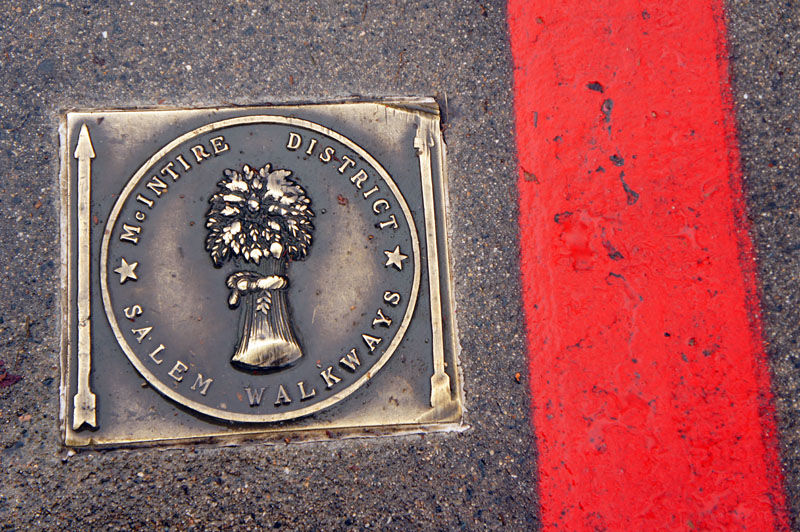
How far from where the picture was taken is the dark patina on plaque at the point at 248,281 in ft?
5.41

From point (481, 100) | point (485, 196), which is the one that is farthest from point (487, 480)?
point (481, 100)

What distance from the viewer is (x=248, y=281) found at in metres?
1.66

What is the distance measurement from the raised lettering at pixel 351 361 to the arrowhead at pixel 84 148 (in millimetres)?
1052

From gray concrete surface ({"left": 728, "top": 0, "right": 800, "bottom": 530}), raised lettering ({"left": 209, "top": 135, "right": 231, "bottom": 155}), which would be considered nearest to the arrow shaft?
raised lettering ({"left": 209, "top": 135, "right": 231, "bottom": 155})

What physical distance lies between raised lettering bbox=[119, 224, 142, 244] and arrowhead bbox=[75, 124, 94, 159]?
27 centimetres

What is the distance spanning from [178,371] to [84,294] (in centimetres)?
39

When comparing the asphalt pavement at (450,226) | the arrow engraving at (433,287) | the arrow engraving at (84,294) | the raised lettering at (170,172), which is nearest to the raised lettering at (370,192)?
the arrow engraving at (433,287)

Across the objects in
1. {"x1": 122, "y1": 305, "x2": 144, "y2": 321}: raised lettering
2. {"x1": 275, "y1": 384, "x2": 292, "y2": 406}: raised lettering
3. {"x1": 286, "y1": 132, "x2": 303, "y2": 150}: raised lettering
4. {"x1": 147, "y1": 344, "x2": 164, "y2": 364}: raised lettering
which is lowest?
{"x1": 275, "y1": 384, "x2": 292, "y2": 406}: raised lettering

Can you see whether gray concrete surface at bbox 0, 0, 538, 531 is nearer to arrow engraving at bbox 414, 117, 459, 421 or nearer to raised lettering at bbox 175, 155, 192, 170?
arrow engraving at bbox 414, 117, 459, 421

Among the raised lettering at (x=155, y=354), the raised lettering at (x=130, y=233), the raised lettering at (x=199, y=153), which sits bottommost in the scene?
the raised lettering at (x=155, y=354)

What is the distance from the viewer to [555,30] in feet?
6.00

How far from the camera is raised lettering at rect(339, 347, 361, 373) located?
5.49 feet

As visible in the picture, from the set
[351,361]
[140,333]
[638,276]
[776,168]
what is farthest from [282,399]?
[776,168]

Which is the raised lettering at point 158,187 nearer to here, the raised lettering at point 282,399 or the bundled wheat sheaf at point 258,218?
the bundled wheat sheaf at point 258,218
